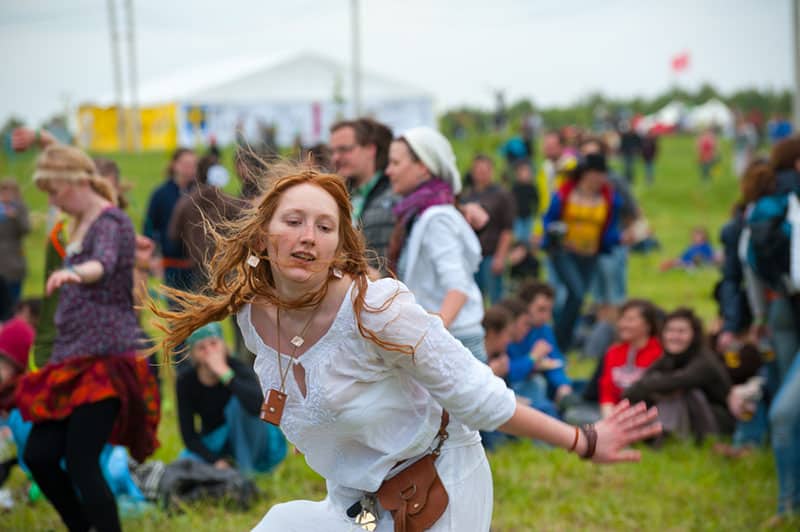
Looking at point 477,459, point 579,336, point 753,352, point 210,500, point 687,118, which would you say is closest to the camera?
point 477,459

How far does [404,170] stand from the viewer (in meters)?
4.54

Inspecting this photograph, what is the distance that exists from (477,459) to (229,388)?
9.90 feet

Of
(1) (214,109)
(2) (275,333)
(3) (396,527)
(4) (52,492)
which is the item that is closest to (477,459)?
(3) (396,527)

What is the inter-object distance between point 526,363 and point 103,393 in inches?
143

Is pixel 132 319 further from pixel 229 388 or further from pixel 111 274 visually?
pixel 229 388

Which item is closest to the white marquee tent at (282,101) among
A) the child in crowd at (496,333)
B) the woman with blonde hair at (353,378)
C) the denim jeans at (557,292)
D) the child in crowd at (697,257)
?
the child in crowd at (697,257)

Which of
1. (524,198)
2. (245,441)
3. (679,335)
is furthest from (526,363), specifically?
(524,198)

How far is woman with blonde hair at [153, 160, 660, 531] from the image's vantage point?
8.18 ft

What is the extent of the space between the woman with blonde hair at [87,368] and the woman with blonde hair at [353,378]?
1696 mm

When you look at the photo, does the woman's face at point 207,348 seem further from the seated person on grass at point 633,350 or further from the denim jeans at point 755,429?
the denim jeans at point 755,429

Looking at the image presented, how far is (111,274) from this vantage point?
171 inches

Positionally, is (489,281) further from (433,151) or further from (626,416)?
(626,416)

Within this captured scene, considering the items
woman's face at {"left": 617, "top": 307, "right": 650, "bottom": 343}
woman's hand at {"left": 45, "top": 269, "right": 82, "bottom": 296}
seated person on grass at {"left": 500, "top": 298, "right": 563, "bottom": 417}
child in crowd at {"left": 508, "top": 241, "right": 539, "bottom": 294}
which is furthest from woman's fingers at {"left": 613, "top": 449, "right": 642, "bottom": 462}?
child in crowd at {"left": 508, "top": 241, "right": 539, "bottom": 294}

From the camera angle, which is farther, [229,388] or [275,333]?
[229,388]
